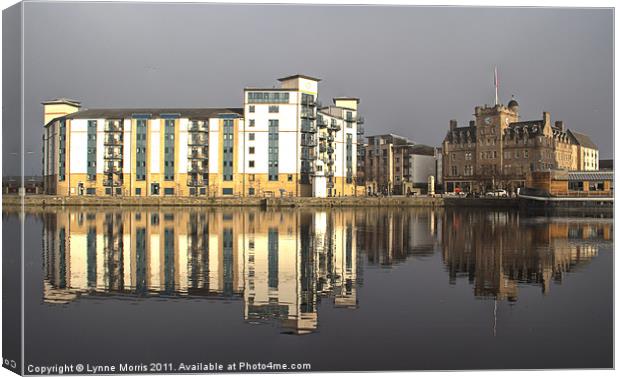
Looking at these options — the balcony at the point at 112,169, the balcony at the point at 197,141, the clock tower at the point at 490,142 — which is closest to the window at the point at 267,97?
the balcony at the point at 197,141

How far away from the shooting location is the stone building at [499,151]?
63156mm

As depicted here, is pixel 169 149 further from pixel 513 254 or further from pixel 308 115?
pixel 513 254

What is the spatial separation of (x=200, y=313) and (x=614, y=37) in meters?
7.20

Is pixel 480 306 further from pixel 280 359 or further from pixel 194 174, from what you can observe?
pixel 194 174

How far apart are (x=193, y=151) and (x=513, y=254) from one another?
44688 millimetres

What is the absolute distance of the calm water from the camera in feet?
28.0

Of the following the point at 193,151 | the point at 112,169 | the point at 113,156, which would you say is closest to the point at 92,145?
the point at 113,156

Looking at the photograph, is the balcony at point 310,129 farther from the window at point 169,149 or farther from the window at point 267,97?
the window at point 169,149

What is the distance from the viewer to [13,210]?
9.16 meters

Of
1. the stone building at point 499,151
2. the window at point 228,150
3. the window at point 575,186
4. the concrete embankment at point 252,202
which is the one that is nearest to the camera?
the window at point 575,186

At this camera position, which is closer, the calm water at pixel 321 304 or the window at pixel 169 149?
the calm water at pixel 321 304

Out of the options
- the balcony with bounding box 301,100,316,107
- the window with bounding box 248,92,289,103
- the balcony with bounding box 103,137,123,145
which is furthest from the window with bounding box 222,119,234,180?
the balcony with bounding box 103,137,123,145

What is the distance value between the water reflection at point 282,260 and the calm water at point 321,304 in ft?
0.19

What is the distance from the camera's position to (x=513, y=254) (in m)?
19.8
